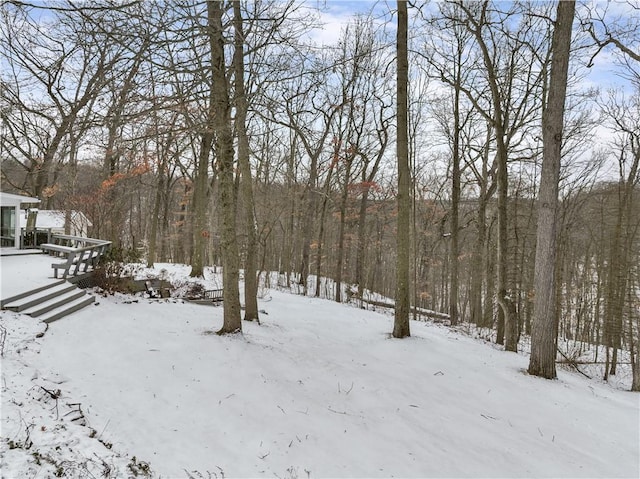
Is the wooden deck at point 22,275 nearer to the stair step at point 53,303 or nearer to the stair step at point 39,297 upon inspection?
the stair step at point 39,297

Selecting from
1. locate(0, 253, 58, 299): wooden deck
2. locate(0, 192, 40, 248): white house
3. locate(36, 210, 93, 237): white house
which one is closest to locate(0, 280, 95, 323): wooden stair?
locate(0, 253, 58, 299): wooden deck

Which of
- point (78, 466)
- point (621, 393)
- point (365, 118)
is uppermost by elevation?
point (365, 118)

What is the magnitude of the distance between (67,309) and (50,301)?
0.42m

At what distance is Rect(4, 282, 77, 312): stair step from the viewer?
648 cm

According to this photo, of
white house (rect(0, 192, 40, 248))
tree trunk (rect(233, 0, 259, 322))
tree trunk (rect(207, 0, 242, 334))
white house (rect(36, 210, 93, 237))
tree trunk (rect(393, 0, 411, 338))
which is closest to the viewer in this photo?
tree trunk (rect(207, 0, 242, 334))

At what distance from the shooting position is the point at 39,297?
23.6ft

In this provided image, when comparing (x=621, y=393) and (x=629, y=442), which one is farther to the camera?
(x=621, y=393)

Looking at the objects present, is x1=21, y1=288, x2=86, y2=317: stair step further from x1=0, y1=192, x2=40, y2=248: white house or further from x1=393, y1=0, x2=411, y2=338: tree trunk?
x1=0, y1=192, x2=40, y2=248: white house

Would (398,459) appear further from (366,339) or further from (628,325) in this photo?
(628,325)

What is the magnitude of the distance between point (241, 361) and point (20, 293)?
14.4 feet

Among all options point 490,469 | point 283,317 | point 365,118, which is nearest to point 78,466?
point 490,469

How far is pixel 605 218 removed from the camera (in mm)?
14805

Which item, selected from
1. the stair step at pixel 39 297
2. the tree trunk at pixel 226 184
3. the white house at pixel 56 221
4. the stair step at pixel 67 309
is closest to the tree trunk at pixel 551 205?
the tree trunk at pixel 226 184

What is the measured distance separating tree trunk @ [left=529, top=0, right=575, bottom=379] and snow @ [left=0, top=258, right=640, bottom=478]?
69 centimetres
